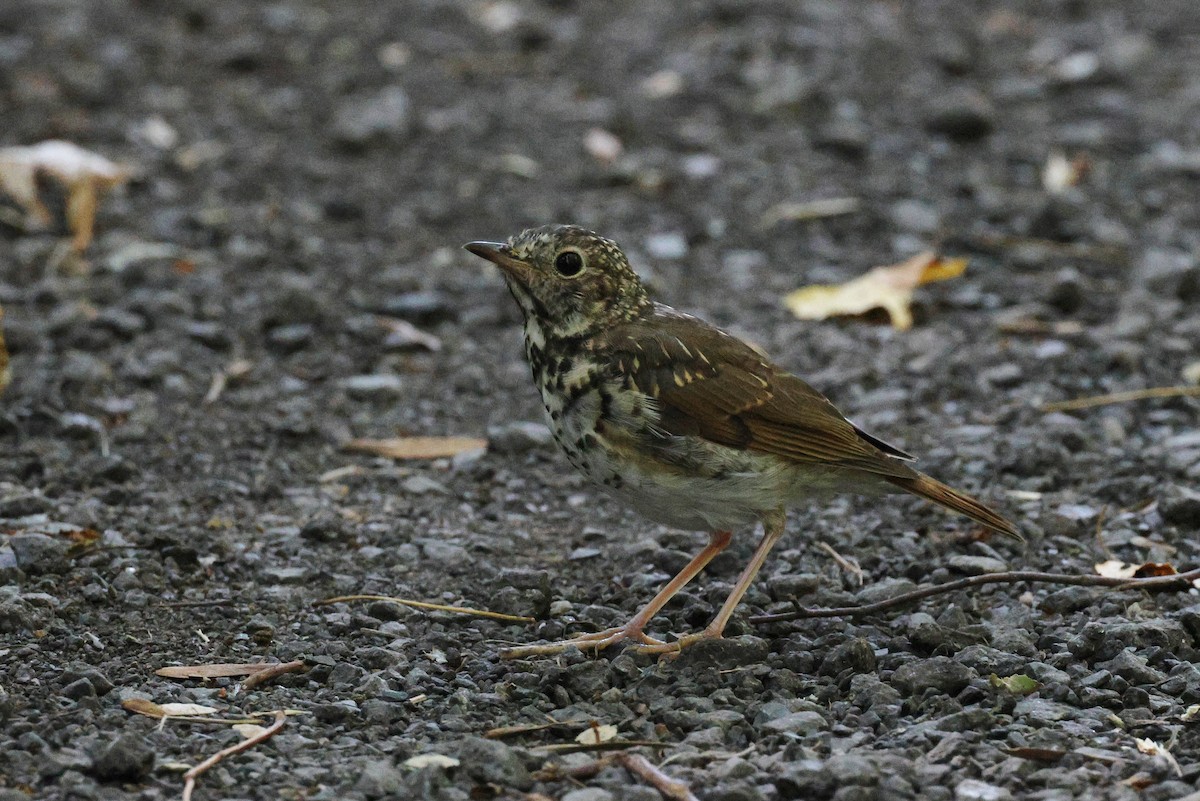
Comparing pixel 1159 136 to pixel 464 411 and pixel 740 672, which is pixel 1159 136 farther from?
pixel 740 672

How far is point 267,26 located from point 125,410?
5.64m

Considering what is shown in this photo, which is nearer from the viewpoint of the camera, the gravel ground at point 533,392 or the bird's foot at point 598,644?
the gravel ground at point 533,392

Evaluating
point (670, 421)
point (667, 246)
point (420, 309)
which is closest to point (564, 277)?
point (670, 421)

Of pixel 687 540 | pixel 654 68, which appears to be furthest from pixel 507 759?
pixel 654 68

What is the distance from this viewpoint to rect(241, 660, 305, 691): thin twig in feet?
14.8

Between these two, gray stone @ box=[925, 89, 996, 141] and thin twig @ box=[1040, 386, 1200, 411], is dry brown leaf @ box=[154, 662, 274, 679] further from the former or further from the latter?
gray stone @ box=[925, 89, 996, 141]

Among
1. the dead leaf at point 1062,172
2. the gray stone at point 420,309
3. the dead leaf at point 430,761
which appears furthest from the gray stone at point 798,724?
the dead leaf at point 1062,172

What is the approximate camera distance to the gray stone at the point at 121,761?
3.86m

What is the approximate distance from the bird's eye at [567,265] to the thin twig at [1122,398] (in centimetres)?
263

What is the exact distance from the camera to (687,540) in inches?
228

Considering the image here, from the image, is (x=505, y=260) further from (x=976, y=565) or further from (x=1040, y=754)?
(x=1040, y=754)

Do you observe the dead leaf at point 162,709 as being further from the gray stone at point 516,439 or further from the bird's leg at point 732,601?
the gray stone at point 516,439

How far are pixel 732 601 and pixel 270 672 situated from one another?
141 cm

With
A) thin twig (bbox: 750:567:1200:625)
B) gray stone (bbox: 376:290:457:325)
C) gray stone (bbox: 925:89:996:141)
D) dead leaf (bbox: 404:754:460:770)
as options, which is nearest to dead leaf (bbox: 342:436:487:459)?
gray stone (bbox: 376:290:457:325)
